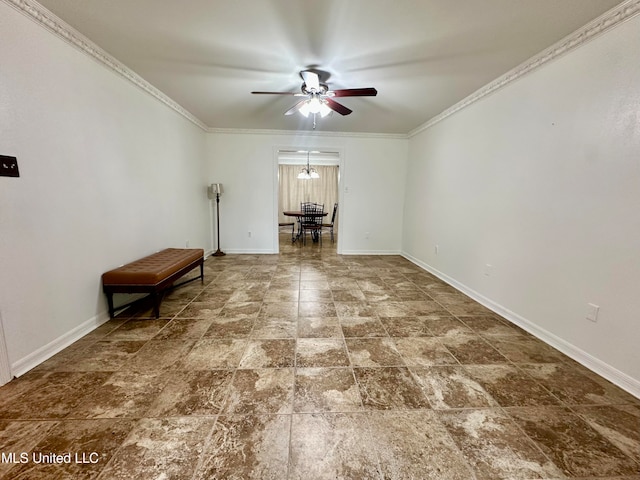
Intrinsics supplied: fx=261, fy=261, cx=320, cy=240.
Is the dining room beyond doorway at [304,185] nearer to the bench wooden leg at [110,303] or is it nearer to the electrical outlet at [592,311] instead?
the bench wooden leg at [110,303]

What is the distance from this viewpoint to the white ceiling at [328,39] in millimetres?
1744

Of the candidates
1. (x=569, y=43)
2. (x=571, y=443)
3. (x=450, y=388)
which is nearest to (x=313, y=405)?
(x=450, y=388)

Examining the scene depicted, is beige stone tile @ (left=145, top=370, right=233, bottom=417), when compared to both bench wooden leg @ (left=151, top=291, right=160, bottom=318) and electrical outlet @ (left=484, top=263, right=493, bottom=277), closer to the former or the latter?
bench wooden leg @ (left=151, top=291, right=160, bottom=318)

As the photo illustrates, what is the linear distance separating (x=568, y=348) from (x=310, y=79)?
3.19 meters

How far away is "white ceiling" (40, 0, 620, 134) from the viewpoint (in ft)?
5.72

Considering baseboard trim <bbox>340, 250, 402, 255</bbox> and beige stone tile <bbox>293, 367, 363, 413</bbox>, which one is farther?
baseboard trim <bbox>340, 250, 402, 255</bbox>

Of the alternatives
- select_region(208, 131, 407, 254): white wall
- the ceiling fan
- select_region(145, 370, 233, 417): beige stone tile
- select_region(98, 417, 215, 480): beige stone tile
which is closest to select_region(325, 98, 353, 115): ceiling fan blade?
the ceiling fan

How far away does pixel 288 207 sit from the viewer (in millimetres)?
8656

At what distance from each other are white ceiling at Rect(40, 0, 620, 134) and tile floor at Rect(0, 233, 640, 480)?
243cm

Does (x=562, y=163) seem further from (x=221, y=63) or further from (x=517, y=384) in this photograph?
(x=221, y=63)

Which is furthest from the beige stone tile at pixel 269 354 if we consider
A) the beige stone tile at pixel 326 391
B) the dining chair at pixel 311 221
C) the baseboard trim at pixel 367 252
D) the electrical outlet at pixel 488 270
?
the dining chair at pixel 311 221

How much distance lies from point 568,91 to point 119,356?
3998 millimetres

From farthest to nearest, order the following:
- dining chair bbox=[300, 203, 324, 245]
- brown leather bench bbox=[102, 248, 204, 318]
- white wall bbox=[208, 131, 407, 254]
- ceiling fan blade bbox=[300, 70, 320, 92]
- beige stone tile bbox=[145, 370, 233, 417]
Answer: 1. dining chair bbox=[300, 203, 324, 245]
2. white wall bbox=[208, 131, 407, 254]
3. ceiling fan blade bbox=[300, 70, 320, 92]
4. brown leather bench bbox=[102, 248, 204, 318]
5. beige stone tile bbox=[145, 370, 233, 417]

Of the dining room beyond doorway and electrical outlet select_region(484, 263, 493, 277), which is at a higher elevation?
the dining room beyond doorway
